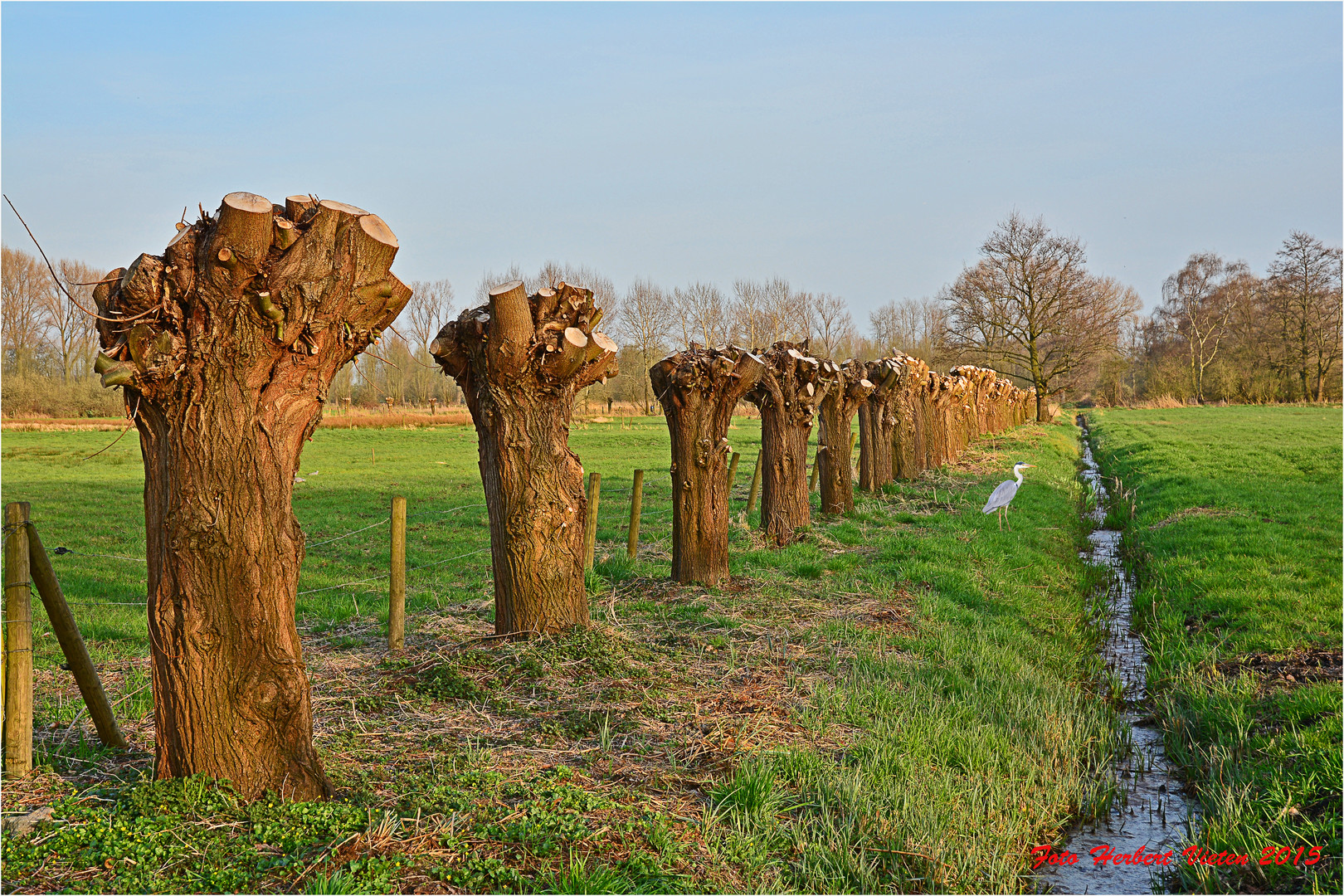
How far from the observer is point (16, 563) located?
13.6 feet

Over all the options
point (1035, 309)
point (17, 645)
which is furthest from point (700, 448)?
point (1035, 309)

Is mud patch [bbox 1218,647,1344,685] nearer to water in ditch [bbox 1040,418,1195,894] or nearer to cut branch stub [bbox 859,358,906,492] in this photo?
water in ditch [bbox 1040,418,1195,894]

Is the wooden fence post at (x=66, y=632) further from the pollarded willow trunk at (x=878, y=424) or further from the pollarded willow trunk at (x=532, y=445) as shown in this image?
the pollarded willow trunk at (x=878, y=424)

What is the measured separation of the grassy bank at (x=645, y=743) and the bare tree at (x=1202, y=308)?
64127 mm

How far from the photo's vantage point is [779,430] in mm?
10781

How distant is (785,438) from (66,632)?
8.02 m

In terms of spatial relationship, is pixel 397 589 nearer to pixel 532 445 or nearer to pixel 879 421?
pixel 532 445

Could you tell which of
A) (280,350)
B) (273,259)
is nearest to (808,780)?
(280,350)

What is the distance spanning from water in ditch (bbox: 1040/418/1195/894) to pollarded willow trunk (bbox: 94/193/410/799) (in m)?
3.59

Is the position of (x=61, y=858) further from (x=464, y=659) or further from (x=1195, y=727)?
(x=1195, y=727)

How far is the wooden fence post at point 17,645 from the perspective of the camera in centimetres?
395

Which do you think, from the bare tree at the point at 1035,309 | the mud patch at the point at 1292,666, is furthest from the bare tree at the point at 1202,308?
the mud patch at the point at 1292,666

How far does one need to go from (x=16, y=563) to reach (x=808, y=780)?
3.93 m

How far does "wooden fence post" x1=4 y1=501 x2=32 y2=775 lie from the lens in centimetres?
395
